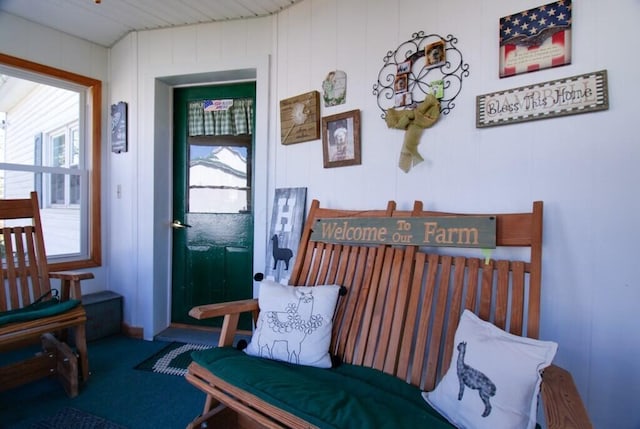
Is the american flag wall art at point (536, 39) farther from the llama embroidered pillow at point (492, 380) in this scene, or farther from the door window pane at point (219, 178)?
the door window pane at point (219, 178)

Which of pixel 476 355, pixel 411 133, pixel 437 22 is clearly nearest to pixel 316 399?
pixel 476 355

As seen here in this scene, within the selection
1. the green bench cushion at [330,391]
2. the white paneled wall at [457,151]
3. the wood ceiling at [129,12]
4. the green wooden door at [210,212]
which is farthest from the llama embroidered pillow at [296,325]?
the wood ceiling at [129,12]

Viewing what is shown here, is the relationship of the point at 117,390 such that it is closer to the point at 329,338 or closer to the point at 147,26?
the point at 329,338

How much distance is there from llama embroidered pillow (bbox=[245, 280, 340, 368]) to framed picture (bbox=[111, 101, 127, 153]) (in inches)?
83.2

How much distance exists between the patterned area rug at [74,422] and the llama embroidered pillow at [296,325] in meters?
0.86

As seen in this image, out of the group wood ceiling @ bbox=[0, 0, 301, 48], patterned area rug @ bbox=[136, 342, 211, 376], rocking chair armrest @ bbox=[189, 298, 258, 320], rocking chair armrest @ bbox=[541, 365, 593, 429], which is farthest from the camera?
wood ceiling @ bbox=[0, 0, 301, 48]

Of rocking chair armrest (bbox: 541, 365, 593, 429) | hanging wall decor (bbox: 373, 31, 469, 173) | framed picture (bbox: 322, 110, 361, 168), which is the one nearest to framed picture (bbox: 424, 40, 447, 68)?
hanging wall decor (bbox: 373, 31, 469, 173)

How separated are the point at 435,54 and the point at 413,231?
0.91m

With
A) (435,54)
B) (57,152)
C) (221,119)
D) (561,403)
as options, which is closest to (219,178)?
(221,119)

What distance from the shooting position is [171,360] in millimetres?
2305

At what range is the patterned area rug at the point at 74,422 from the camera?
160 cm

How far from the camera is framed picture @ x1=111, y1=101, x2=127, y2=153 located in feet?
9.05

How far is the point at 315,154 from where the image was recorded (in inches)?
83.7

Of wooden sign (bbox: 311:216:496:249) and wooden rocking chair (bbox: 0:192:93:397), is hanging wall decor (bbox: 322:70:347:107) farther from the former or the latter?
wooden rocking chair (bbox: 0:192:93:397)
